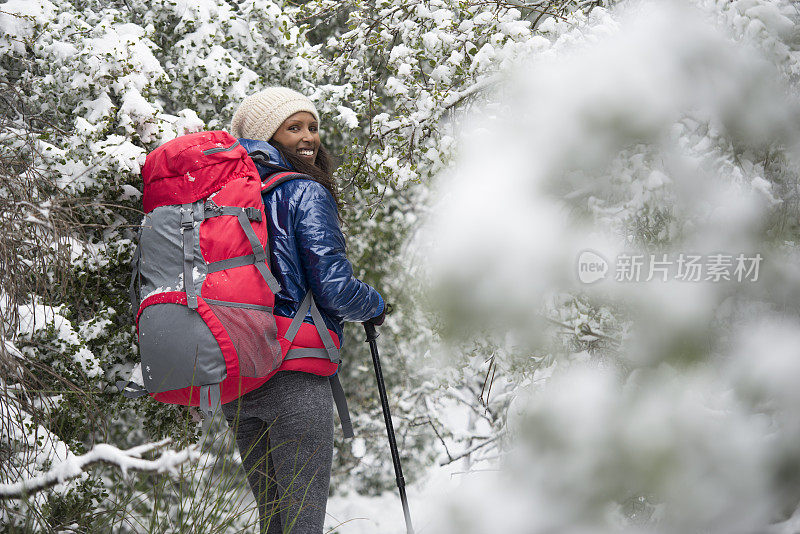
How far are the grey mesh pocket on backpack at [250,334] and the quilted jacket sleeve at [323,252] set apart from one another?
20 cm

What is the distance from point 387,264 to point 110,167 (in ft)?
5.48

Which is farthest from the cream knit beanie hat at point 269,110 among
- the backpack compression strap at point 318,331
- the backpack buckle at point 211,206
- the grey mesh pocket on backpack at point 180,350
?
the grey mesh pocket on backpack at point 180,350

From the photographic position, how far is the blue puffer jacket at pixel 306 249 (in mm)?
2062

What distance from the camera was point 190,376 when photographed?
1.85 metres

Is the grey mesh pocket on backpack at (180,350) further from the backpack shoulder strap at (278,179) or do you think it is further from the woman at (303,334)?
the backpack shoulder strap at (278,179)

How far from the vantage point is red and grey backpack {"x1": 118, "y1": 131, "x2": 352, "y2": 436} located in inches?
73.5

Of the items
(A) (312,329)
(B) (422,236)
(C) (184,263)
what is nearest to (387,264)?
(B) (422,236)

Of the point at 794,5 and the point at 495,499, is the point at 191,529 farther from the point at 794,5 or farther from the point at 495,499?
the point at 794,5

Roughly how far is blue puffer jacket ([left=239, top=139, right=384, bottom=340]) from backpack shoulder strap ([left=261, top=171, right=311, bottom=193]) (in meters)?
0.02

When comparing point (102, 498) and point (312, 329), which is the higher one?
point (312, 329)

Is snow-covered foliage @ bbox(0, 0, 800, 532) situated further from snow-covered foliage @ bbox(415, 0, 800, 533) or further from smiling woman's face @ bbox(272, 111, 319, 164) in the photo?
smiling woman's face @ bbox(272, 111, 319, 164)
